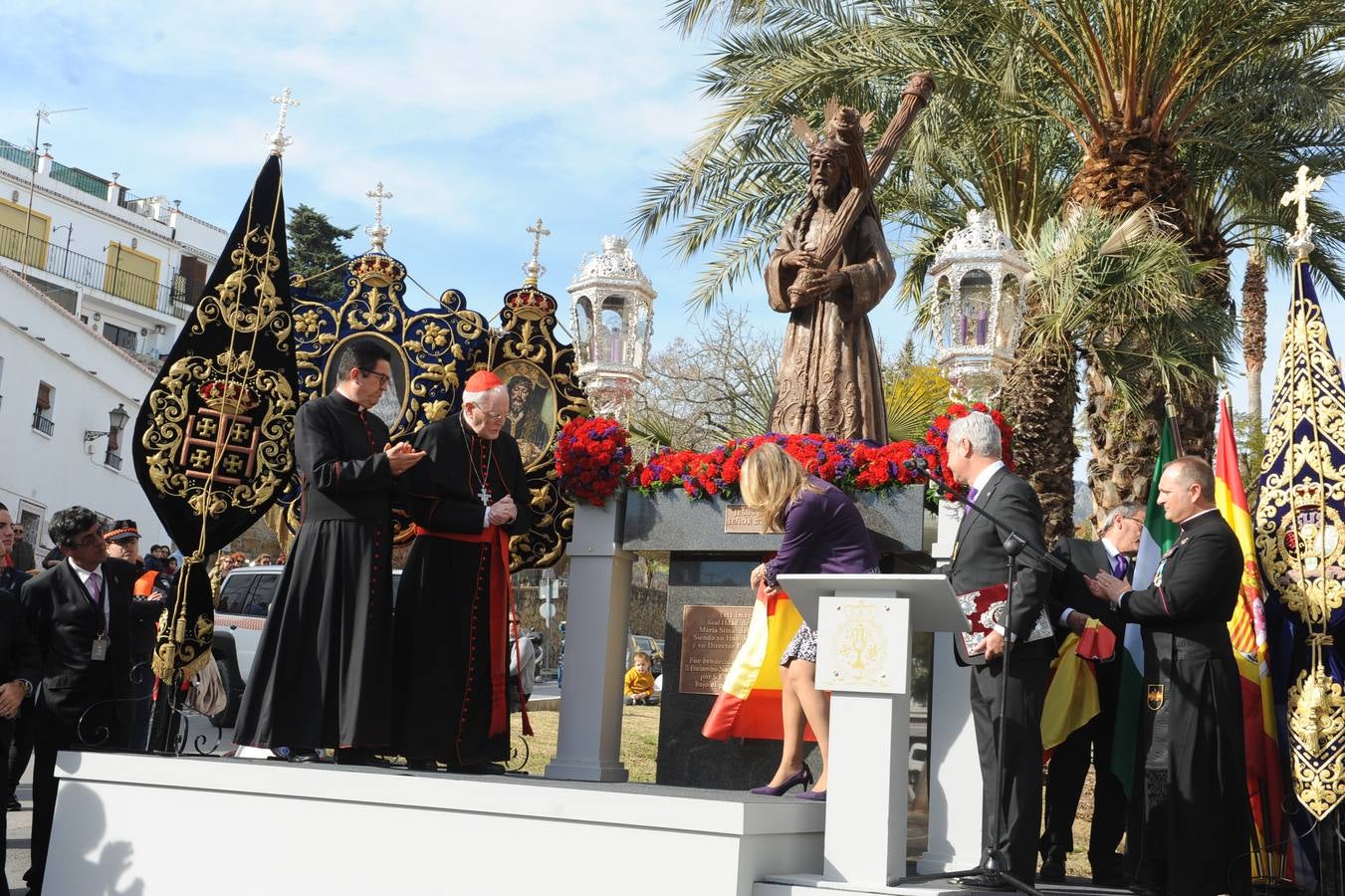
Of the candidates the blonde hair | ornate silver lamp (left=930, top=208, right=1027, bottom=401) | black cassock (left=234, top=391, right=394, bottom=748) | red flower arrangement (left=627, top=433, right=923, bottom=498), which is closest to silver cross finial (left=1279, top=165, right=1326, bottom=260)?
ornate silver lamp (left=930, top=208, right=1027, bottom=401)

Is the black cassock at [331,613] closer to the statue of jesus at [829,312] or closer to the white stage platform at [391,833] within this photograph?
the white stage platform at [391,833]

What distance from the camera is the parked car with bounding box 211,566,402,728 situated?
14219 millimetres

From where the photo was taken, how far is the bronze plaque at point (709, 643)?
8180 mm

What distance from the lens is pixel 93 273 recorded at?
44.7 metres

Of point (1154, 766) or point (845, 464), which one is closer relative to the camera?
point (1154, 766)

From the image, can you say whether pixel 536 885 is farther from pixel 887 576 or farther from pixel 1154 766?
pixel 1154 766

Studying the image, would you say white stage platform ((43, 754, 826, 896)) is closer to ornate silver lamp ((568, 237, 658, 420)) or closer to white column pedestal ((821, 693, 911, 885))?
white column pedestal ((821, 693, 911, 885))

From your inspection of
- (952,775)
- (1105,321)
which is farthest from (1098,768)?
(1105,321)

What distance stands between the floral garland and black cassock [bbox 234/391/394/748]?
164 cm

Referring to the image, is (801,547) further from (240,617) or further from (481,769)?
(240,617)

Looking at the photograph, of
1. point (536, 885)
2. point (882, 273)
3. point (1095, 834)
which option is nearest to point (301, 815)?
point (536, 885)

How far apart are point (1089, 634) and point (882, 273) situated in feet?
9.60

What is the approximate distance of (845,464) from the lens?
7965 millimetres

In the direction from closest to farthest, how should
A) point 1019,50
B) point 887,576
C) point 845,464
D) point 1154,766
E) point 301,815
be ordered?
1. point 887,576
2. point 301,815
3. point 1154,766
4. point 845,464
5. point 1019,50
